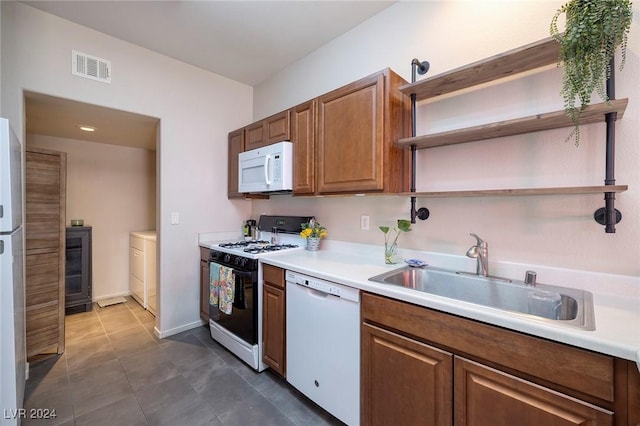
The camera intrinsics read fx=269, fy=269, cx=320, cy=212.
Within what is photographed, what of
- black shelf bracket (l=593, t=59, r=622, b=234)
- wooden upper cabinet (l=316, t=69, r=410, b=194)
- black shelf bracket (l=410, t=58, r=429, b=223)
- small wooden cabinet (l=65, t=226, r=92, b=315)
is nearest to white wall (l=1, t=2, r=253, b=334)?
small wooden cabinet (l=65, t=226, r=92, b=315)

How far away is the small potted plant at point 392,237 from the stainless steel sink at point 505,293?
0.56 ft

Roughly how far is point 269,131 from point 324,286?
156cm

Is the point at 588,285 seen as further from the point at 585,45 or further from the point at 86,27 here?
the point at 86,27

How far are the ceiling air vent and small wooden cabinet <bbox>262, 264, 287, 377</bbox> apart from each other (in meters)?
2.15

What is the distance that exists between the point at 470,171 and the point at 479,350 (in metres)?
1.04

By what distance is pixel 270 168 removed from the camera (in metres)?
2.33

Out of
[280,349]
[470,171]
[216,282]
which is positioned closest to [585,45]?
[470,171]

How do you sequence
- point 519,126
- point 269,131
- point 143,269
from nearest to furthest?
point 519,126 → point 269,131 → point 143,269

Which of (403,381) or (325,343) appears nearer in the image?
(403,381)

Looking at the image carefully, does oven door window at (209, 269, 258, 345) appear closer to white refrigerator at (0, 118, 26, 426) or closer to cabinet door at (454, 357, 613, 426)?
white refrigerator at (0, 118, 26, 426)

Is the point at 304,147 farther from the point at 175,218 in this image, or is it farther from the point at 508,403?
the point at 508,403

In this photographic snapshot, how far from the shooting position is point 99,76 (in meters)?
2.29

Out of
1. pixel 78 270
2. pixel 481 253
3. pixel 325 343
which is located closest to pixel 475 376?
pixel 481 253

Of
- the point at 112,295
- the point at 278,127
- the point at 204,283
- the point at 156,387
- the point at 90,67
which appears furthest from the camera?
the point at 112,295
